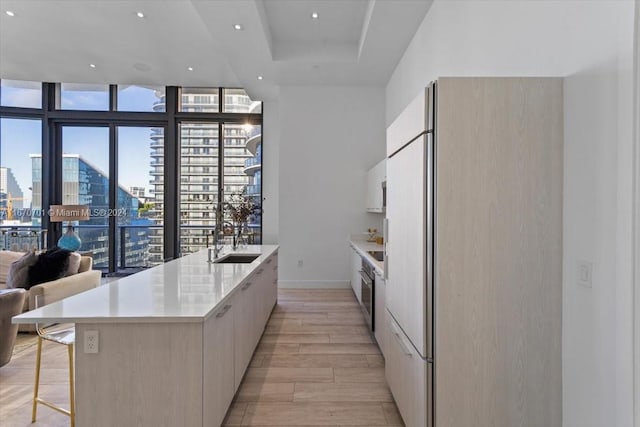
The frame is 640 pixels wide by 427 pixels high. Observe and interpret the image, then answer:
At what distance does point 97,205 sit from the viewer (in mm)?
6602

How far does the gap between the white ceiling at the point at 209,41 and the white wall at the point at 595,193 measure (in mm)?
2319

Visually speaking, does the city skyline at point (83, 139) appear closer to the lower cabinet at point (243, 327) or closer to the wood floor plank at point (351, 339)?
the lower cabinet at point (243, 327)

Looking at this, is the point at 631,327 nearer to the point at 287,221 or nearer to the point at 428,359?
the point at 428,359

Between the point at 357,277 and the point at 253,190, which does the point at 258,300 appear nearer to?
the point at 357,277

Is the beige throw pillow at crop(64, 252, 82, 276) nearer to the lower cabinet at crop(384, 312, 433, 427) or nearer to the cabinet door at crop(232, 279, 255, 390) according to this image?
the cabinet door at crop(232, 279, 255, 390)

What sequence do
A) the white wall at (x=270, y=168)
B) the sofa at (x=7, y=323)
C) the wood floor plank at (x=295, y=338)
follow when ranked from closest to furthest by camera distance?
1. the sofa at (x=7, y=323)
2. the wood floor plank at (x=295, y=338)
3. the white wall at (x=270, y=168)

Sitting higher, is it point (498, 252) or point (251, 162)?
point (251, 162)

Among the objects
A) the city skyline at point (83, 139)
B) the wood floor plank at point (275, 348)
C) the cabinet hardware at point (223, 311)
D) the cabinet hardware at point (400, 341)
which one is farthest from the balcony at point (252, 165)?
the cabinet hardware at point (400, 341)

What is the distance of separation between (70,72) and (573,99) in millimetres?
7203

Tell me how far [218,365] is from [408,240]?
1270 millimetres

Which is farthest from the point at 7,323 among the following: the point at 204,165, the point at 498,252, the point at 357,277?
the point at 204,165

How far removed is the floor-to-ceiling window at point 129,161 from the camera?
21.1 feet

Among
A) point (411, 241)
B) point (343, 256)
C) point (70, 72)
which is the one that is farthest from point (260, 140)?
point (411, 241)

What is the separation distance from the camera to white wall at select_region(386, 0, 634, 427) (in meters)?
1.22
